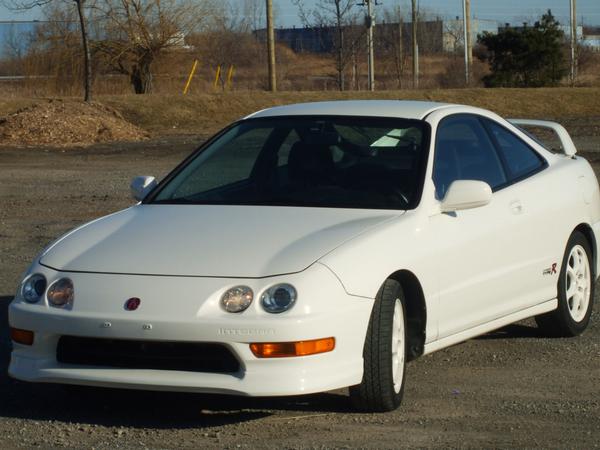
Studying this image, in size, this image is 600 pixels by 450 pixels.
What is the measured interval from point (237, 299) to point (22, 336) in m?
1.05

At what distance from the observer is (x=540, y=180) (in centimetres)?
739

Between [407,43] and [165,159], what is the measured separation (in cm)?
5308

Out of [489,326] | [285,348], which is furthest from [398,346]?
[489,326]

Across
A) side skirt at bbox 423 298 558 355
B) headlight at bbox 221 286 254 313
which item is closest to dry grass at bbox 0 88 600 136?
side skirt at bbox 423 298 558 355

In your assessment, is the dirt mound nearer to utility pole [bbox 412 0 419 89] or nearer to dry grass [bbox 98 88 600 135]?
dry grass [bbox 98 88 600 135]

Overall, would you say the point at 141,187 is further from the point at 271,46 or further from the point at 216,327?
the point at 271,46

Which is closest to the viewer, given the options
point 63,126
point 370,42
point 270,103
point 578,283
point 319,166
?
point 319,166

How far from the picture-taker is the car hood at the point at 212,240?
554cm

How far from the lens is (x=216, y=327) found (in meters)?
5.28

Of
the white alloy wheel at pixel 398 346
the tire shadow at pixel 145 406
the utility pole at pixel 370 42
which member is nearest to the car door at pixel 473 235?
the white alloy wheel at pixel 398 346

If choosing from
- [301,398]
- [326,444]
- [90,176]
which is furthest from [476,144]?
[90,176]

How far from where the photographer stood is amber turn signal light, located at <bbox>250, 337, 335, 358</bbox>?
529 cm

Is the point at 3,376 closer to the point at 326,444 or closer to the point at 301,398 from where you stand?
the point at 301,398

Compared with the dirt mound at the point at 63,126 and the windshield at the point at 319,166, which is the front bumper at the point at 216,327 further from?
the dirt mound at the point at 63,126
